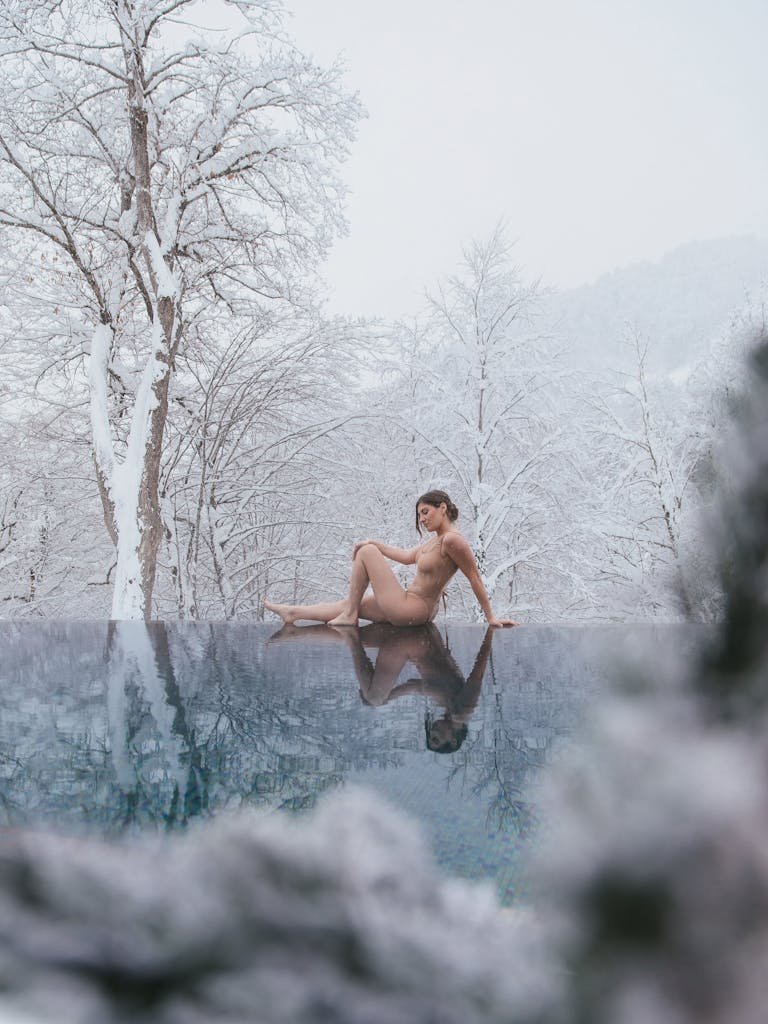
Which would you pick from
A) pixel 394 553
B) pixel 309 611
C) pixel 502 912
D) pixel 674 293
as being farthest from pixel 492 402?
pixel 674 293

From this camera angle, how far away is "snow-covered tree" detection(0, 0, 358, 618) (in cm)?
675

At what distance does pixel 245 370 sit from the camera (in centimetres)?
966

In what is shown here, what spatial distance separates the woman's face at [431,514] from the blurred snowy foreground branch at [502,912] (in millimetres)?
3044

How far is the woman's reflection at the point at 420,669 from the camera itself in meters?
1.57

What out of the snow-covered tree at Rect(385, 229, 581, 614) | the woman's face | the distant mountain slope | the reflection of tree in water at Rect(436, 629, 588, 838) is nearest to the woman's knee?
the woman's face

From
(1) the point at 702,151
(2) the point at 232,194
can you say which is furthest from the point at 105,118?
(1) the point at 702,151

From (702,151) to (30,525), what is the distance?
54.9ft

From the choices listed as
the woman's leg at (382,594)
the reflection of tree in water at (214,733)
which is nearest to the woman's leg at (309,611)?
the woman's leg at (382,594)

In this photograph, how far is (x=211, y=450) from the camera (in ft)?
29.1

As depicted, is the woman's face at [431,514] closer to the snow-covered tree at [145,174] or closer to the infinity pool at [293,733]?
the infinity pool at [293,733]

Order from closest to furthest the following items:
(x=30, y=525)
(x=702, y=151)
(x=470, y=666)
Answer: (x=470, y=666)
(x=30, y=525)
(x=702, y=151)

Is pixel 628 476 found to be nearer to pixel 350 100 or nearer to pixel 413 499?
pixel 413 499

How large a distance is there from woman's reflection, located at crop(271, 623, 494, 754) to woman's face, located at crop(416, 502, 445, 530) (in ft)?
1.86

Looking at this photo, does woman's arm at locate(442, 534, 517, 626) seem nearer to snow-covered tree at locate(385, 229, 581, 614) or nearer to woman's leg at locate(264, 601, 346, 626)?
woman's leg at locate(264, 601, 346, 626)
